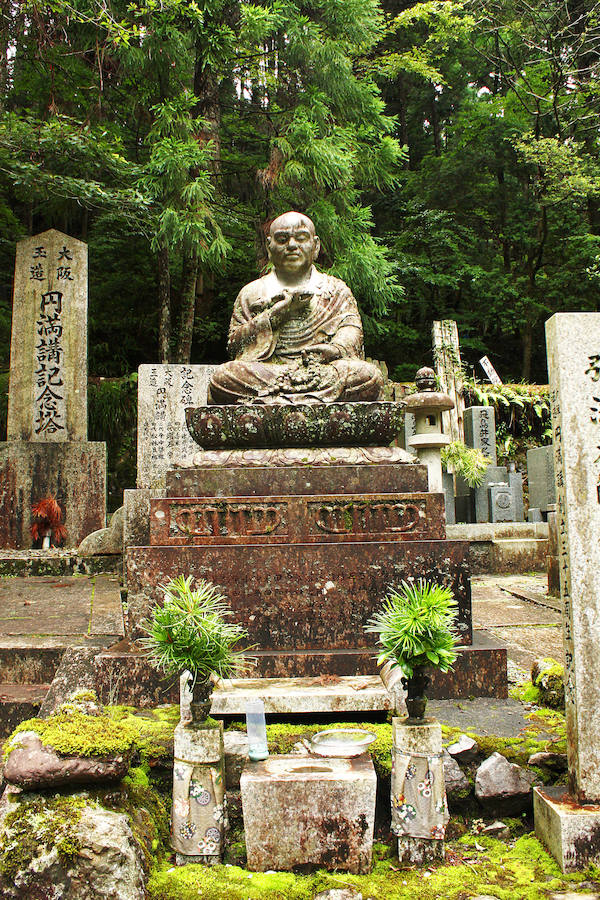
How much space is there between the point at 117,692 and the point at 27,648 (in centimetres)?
84

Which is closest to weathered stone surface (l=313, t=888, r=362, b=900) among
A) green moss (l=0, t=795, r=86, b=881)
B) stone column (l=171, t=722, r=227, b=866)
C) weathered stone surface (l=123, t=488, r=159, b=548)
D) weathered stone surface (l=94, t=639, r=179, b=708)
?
stone column (l=171, t=722, r=227, b=866)

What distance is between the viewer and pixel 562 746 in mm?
2705

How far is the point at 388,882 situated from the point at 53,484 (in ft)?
24.9

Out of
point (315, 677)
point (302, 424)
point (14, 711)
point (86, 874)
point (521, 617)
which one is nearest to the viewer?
point (86, 874)

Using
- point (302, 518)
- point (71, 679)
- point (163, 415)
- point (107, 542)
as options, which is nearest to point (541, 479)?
point (163, 415)

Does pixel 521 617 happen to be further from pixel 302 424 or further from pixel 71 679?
pixel 71 679

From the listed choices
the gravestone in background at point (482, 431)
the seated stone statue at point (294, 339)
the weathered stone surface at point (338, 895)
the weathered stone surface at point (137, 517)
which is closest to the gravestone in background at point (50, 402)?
the weathered stone surface at point (137, 517)

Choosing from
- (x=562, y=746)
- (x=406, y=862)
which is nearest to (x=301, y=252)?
(x=562, y=746)

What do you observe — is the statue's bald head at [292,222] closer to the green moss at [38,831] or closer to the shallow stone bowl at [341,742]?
the shallow stone bowl at [341,742]

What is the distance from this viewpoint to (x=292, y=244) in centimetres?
492

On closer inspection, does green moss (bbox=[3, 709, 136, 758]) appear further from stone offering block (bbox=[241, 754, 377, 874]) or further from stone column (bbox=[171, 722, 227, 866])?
stone offering block (bbox=[241, 754, 377, 874])

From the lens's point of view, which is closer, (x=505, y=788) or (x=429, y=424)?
(x=505, y=788)

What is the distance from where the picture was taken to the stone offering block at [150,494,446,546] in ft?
12.2

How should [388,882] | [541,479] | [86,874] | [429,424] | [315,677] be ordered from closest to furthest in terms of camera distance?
1. [86,874]
2. [388,882]
3. [315,677]
4. [429,424]
5. [541,479]
